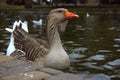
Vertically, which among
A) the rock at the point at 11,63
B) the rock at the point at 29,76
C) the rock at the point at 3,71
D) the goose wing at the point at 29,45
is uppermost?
the rock at the point at 29,76

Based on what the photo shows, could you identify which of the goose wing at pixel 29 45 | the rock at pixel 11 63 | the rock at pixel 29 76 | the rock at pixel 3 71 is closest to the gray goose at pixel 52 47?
the goose wing at pixel 29 45

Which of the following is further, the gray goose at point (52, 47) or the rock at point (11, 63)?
the gray goose at point (52, 47)

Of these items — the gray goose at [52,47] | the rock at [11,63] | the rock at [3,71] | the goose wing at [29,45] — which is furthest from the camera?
the goose wing at [29,45]

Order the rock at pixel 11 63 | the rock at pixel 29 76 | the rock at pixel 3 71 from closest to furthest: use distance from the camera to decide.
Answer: the rock at pixel 29 76 < the rock at pixel 3 71 < the rock at pixel 11 63

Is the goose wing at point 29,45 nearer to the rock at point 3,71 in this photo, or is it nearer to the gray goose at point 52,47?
the gray goose at point 52,47

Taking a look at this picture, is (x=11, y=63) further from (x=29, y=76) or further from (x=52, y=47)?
(x=52, y=47)

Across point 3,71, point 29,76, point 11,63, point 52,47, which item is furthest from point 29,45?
point 29,76

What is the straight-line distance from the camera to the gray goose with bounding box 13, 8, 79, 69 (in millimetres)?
6293

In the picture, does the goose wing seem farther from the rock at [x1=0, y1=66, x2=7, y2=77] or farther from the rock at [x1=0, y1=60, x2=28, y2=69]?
the rock at [x1=0, y1=66, x2=7, y2=77]

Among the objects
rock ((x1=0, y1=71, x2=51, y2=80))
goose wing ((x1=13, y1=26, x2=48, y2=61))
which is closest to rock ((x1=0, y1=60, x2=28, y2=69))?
rock ((x1=0, y1=71, x2=51, y2=80))

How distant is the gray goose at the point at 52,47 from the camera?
6.29 meters

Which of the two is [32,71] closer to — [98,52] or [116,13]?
[98,52]

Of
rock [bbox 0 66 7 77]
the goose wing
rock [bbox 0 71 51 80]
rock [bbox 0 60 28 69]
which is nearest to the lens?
rock [bbox 0 71 51 80]

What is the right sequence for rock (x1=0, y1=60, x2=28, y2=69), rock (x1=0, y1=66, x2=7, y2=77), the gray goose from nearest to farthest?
1. rock (x1=0, y1=66, x2=7, y2=77)
2. rock (x1=0, y1=60, x2=28, y2=69)
3. the gray goose
